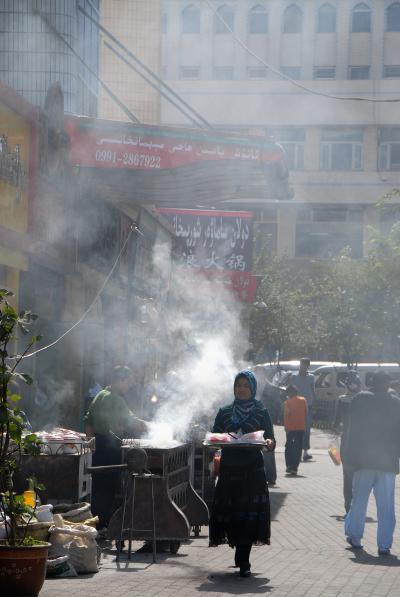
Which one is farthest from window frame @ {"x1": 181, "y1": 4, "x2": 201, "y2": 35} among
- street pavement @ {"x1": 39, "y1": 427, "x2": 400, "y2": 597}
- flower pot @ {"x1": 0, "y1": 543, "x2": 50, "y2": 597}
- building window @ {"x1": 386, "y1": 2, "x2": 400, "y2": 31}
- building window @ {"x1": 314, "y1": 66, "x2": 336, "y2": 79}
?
building window @ {"x1": 314, "y1": 66, "x2": 336, "y2": 79}

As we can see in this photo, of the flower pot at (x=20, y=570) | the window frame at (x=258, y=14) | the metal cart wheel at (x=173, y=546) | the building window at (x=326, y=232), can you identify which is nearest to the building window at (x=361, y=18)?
the window frame at (x=258, y=14)

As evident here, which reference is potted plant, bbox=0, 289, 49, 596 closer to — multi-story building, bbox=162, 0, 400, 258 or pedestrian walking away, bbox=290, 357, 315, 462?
pedestrian walking away, bbox=290, 357, 315, 462

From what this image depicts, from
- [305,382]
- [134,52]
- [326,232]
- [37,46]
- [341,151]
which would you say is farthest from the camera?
[326,232]

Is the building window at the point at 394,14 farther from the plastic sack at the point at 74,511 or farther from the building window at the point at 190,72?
the plastic sack at the point at 74,511

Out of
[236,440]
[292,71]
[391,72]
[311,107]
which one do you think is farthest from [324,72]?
[236,440]

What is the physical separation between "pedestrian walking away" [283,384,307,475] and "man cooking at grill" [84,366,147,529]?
7.83m

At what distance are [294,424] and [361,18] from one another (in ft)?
89.0

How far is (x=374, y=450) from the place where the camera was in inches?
411

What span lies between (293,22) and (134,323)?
33421 millimetres

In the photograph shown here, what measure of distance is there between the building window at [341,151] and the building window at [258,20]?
9.80m

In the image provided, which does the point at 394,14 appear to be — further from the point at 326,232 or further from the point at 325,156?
the point at 326,232

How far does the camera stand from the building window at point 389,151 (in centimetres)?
5638

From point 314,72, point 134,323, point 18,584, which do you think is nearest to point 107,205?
point 134,323

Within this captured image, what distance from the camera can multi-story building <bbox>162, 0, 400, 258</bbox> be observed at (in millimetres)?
46344
